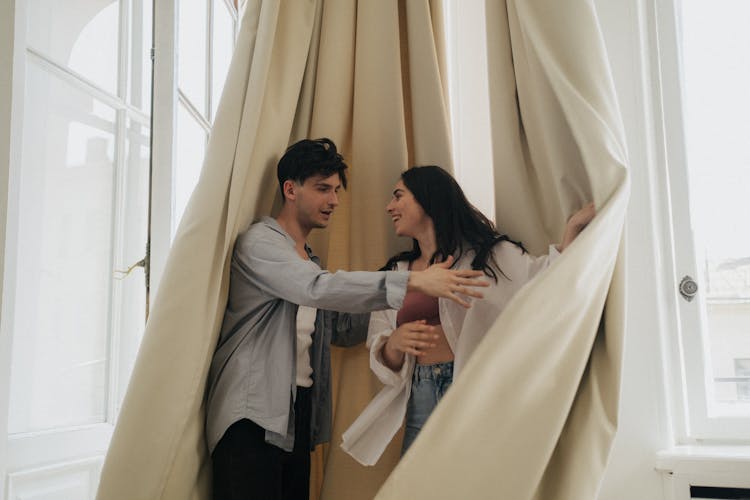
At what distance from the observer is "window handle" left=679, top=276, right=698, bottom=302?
→ 1714 millimetres

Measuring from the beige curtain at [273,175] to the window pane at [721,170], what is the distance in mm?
732

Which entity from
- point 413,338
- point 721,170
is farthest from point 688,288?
point 413,338

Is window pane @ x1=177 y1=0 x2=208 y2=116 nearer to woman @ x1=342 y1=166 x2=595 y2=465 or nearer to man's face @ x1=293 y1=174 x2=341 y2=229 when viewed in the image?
man's face @ x1=293 y1=174 x2=341 y2=229

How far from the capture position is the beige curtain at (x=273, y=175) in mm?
1281

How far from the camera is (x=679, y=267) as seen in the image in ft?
5.70

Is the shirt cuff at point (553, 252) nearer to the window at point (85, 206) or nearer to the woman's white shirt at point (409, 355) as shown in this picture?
the woman's white shirt at point (409, 355)

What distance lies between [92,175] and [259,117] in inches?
17.6

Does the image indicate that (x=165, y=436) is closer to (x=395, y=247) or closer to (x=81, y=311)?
(x=81, y=311)

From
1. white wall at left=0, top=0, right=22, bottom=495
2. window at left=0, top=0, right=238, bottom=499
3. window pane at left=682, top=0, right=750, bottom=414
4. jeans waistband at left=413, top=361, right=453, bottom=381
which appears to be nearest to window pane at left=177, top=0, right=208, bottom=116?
window at left=0, top=0, right=238, bottom=499

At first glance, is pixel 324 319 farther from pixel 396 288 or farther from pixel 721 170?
pixel 721 170

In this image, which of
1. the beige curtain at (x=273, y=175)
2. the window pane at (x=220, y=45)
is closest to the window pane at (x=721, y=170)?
the beige curtain at (x=273, y=175)

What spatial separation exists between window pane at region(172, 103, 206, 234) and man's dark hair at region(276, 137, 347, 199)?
0.98 feet

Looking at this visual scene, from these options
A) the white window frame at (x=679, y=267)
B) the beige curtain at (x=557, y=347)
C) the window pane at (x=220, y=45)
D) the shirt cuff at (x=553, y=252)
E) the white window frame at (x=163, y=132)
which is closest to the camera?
the beige curtain at (x=557, y=347)

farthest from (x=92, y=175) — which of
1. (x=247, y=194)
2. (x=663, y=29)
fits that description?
(x=663, y=29)
